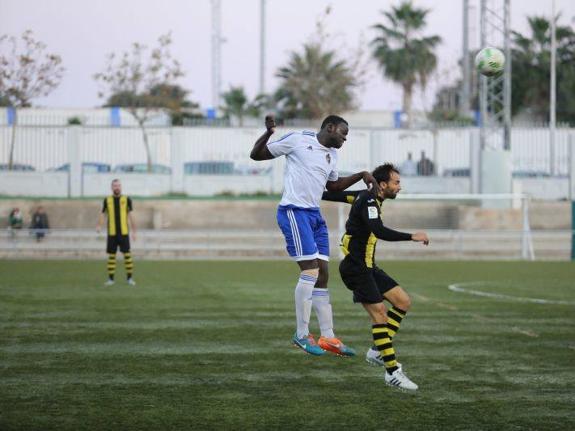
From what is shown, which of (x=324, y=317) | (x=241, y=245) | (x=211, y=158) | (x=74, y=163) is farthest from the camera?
(x=211, y=158)

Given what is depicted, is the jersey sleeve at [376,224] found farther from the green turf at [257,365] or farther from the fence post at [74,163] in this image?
the fence post at [74,163]

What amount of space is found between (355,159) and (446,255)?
38.3 ft

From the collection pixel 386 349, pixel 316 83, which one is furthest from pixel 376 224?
pixel 316 83

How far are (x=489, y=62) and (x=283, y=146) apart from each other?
6.19 metres

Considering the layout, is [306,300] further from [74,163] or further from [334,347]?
[74,163]

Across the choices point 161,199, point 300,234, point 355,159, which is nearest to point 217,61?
point 355,159

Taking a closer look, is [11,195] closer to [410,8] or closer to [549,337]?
[549,337]

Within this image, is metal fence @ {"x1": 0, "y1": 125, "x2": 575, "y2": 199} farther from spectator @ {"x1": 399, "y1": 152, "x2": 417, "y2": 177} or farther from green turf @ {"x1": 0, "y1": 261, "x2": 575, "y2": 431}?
green turf @ {"x1": 0, "y1": 261, "x2": 575, "y2": 431}

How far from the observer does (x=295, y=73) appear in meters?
67.0

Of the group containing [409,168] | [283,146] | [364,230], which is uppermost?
[409,168]

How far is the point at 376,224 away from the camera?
9219mm

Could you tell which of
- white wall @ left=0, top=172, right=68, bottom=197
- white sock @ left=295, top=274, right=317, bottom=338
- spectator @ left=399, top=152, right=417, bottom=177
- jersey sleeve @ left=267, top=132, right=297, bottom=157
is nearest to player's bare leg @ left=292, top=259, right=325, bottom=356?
white sock @ left=295, top=274, right=317, bottom=338

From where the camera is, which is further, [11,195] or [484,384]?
[11,195]

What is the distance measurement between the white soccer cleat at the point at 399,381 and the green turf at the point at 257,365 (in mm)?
88
